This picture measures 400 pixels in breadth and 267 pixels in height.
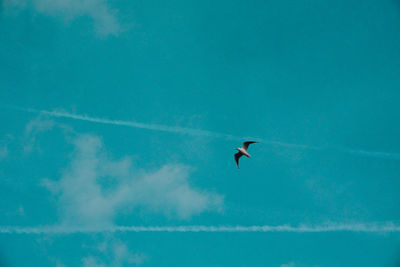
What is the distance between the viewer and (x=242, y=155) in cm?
5322
